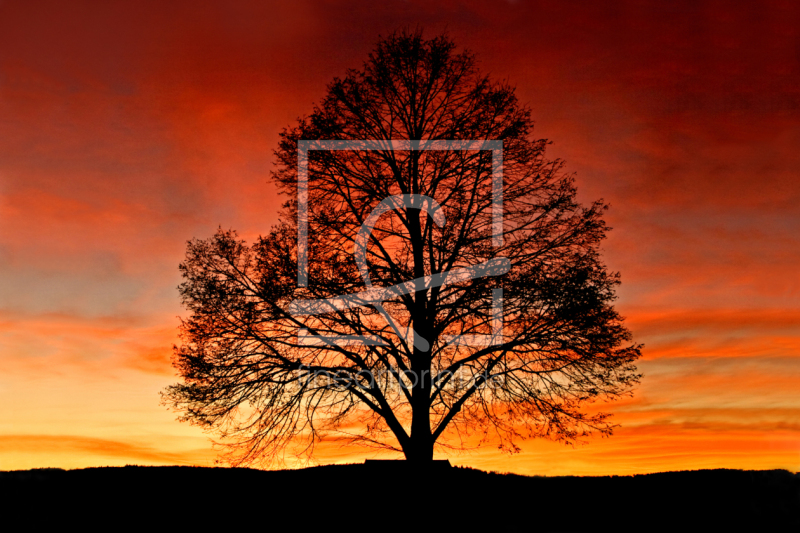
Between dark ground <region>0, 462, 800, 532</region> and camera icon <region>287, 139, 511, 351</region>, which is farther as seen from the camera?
camera icon <region>287, 139, 511, 351</region>

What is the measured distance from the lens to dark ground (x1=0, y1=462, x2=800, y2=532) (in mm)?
11094

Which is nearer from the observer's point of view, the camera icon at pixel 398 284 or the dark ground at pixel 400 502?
the dark ground at pixel 400 502

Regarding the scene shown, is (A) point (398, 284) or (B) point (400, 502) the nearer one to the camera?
(B) point (400, 502)

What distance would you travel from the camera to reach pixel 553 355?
548 inches

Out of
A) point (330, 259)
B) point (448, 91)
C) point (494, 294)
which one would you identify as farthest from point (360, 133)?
point (494, 294)

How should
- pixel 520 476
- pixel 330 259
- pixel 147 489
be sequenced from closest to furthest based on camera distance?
pixel 147 489 → pixel 330 259 → pixel 520 476

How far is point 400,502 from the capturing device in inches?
458

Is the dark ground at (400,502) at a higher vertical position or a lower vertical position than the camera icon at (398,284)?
Answer: lower

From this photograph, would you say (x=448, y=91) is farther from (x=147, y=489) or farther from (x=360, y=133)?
(x=147, y=489)

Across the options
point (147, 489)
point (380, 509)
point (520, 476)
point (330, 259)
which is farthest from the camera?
point (520, 476)

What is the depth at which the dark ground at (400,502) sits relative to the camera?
36.4 ft

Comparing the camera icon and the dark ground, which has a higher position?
the camera icon

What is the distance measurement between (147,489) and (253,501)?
2.67 metres

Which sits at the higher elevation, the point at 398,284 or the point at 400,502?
the point at 398,284
